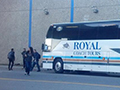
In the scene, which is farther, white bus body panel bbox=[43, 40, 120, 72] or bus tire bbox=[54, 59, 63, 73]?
bus tire bbox=[54, 59, 63, 73]

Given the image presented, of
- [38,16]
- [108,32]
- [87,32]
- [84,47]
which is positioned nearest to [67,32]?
[87,32]

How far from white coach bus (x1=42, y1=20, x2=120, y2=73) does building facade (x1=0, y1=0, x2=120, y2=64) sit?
5849 mm

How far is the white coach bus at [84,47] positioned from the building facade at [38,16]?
585cm

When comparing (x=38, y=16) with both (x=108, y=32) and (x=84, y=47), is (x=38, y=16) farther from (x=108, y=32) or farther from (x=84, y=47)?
(x=108, y=32)

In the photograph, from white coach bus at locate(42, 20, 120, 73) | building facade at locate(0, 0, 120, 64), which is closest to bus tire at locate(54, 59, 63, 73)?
white coach bus at locate(42, 20, 120, 73)

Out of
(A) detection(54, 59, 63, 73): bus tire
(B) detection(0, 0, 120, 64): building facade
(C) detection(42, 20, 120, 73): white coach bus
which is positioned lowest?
(A) detection(54, 59, 63, 73): bus tire

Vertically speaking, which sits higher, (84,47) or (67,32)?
(67,32)

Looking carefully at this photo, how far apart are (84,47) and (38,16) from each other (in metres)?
11.4

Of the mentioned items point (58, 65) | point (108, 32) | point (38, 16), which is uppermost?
point (38, 16)

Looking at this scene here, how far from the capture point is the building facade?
28.6m

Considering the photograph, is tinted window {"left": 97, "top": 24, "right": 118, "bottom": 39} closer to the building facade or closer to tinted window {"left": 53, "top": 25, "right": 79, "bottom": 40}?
tinted window {"left": 53, "top": 25, "right": 79, "bottom": 40}

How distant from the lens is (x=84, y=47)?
22.4 metres

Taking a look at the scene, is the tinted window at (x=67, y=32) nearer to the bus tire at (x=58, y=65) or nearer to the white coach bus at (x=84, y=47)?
the white coach bus at (x=84, y=47)

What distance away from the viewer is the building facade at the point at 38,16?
2859 cm
